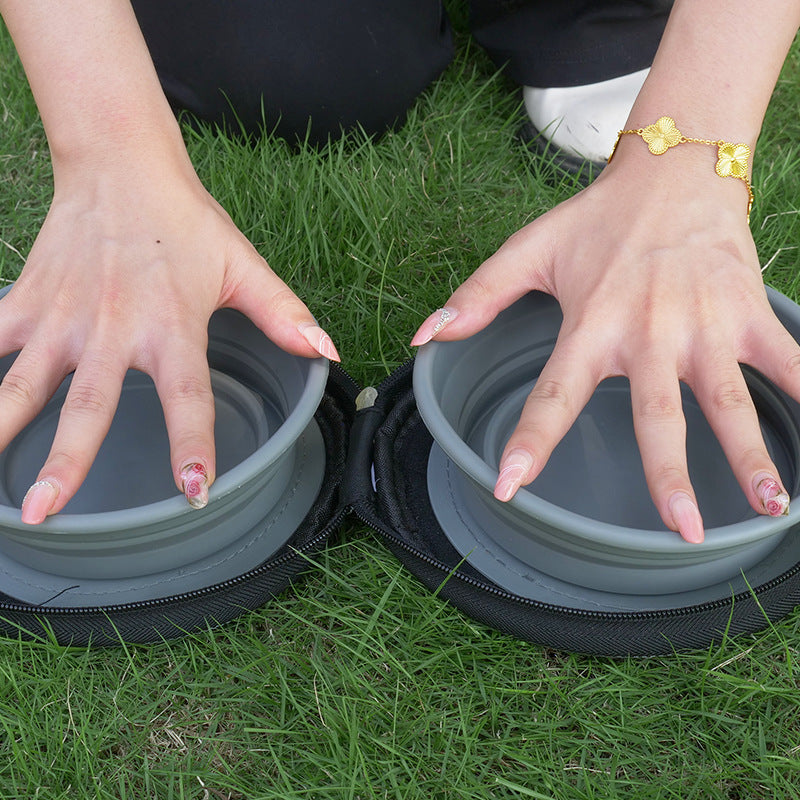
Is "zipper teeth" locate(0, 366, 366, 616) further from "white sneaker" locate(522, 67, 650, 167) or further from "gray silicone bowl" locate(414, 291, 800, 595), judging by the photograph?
"white sneaker" locate(522, 67, 650, 167)

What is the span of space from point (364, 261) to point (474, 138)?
497 mm

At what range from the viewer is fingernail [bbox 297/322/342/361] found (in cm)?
113

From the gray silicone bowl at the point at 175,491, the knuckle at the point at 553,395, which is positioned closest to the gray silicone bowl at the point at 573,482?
the knuckle at the point at 553,395

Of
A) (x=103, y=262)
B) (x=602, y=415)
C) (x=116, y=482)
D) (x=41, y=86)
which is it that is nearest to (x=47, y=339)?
(x=103, y=262)

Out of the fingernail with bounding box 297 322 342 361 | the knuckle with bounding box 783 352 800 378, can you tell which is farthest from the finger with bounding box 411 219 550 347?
the knuckle with bounding box 783 352 800 378

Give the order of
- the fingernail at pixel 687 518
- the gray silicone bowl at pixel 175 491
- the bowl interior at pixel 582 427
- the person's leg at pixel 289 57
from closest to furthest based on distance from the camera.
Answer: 1. the fingernail at pixel 687 518
2. the gray silicone bowl at pixel 175 491
3. the bowl interior at pixel 582 427
4. the person's leg at pixel 289 57

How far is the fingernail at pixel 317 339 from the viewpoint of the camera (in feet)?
3.70

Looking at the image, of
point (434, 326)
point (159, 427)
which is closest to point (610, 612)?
point (434, 326)

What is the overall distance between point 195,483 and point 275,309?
10.9 inches

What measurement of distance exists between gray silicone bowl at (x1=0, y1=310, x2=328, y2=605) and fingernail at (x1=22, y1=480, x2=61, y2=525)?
24mm

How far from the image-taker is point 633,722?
3.74 feet

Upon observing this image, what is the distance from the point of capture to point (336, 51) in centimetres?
187

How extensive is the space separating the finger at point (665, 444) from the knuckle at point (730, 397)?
5cm

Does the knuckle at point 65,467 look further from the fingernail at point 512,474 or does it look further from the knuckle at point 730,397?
the knuckle at point 730,397
